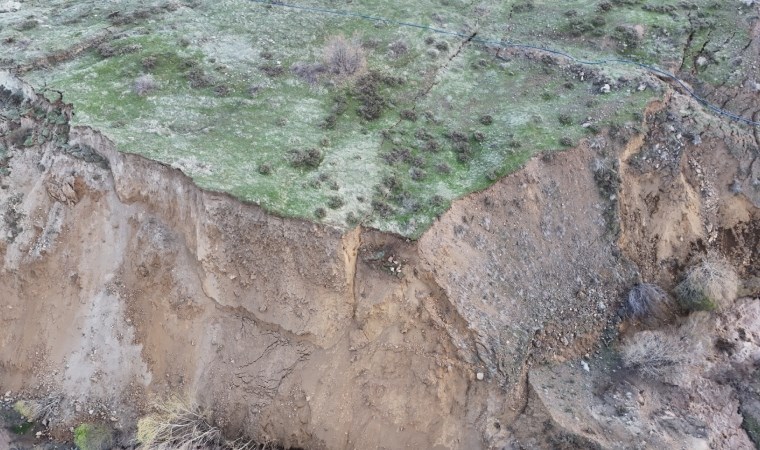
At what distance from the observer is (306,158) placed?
1366 centimetres

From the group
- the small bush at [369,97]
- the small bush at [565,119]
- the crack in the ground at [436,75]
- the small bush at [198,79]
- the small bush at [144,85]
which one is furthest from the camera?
the crack in the ground at [436,75]

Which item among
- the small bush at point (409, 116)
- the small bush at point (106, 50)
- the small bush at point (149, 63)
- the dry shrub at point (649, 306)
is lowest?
the dry shrub at point (649, 306)

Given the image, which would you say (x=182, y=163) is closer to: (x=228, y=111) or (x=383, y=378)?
(x=228, y=111)

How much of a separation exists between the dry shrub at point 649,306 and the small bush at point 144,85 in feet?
46.6

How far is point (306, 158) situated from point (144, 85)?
17.8ft

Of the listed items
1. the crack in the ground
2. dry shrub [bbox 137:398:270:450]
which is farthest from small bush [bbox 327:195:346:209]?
dry shrub [bbox 137:398:270:450]

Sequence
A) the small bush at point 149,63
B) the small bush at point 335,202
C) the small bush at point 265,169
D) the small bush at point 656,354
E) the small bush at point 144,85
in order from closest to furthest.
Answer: the small bush at point 335,202
the small bush at point 656,354
the small bush at point 265,169
the small bush at point 144,85
the small bush at point 149,63

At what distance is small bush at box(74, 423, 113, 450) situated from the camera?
12.8 metres

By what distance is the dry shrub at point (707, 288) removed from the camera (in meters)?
13.9

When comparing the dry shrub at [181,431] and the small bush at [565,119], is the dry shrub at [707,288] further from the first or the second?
the dry shrub at [181,431]

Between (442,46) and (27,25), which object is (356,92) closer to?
(442,46)

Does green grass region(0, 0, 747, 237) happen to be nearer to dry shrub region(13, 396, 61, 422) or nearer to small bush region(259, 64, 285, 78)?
small bush region(259, 64, 285, 78)

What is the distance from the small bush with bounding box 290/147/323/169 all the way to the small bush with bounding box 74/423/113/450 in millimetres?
7956

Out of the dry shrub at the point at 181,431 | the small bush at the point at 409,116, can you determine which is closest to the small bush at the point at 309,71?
the small bush at the point at 409,116
